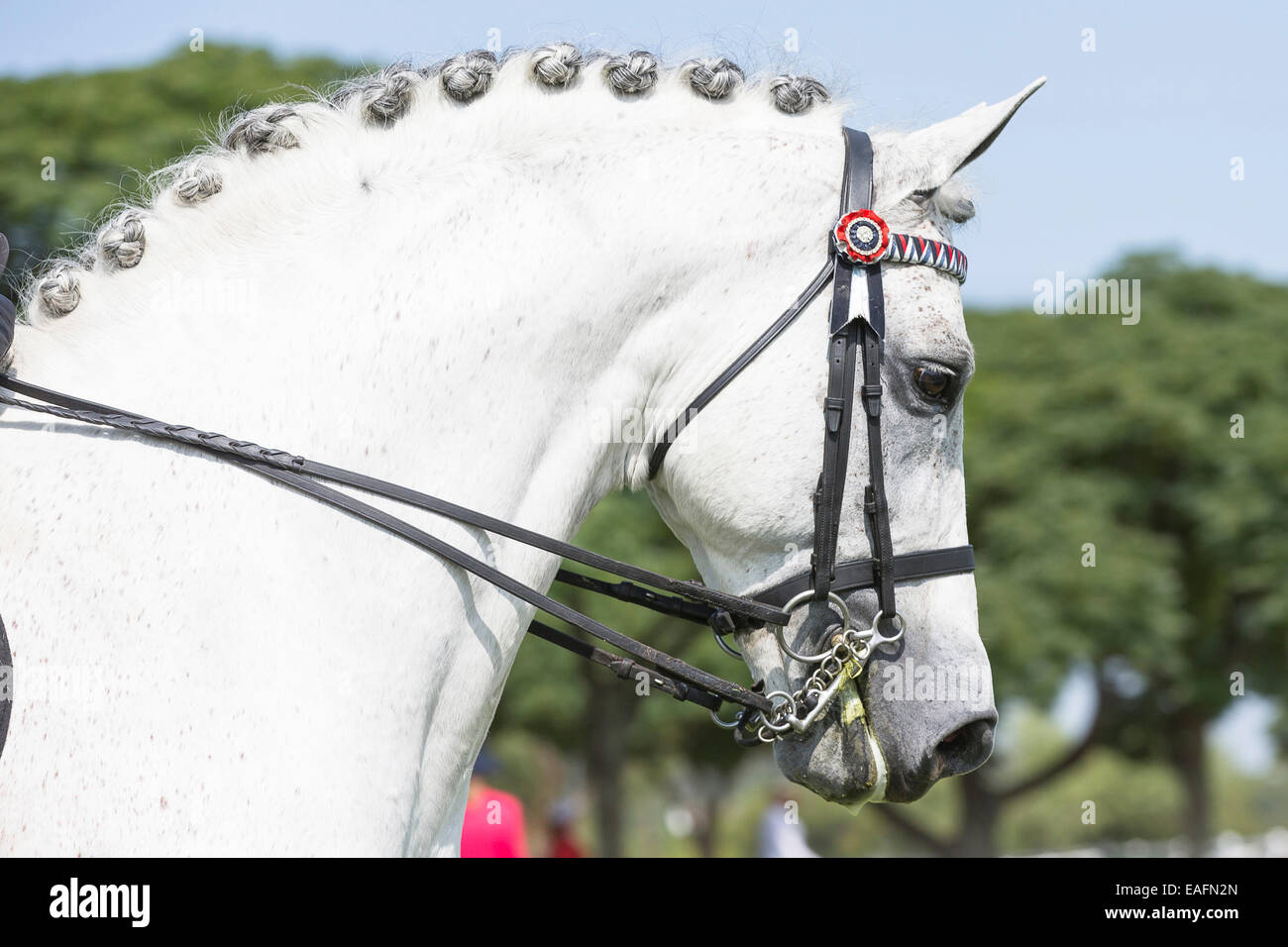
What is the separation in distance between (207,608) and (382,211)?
0.99 m

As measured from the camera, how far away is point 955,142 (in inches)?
121

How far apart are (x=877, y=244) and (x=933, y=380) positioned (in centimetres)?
35

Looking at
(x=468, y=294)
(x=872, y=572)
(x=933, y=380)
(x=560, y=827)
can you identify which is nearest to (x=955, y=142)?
(x=933, y=380)

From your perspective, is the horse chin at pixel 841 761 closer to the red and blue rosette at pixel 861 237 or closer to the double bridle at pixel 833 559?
the double bridle at pixel 833 559

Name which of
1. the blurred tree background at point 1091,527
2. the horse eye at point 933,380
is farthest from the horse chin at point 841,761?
the blurred tree background at point 1091,527

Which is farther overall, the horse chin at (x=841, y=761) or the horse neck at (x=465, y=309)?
the horse chin at (x=841, y=761)

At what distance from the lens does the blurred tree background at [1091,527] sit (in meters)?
16.3

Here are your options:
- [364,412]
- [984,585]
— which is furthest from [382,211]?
[984,585]

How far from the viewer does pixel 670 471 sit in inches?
113

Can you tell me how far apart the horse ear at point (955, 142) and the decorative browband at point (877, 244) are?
186 millimetres

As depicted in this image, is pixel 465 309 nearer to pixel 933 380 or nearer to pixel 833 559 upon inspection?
pixel 833 559
